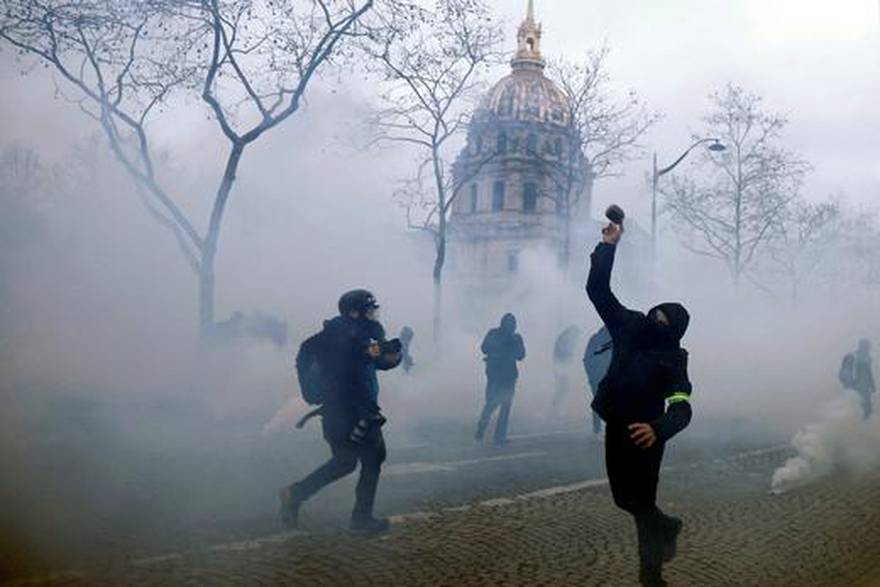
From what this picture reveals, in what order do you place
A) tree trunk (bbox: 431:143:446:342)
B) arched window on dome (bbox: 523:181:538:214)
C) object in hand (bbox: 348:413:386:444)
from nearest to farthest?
object in hand (bbox: 348:413:386:444)
tree trunk (bbox: 431:143:446:342)
arched window on dome (bbox: 523:181:538:214)

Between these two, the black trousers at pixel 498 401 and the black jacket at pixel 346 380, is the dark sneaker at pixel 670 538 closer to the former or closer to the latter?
the black jacket at pixel 346 380

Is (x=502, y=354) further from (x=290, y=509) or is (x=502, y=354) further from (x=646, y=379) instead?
(x=646, y=379)

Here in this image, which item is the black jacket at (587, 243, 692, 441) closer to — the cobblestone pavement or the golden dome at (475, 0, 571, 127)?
the cobblestone pavement

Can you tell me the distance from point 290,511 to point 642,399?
2872 millimetres

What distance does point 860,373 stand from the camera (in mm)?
13562

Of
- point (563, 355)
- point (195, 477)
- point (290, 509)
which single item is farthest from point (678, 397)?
point (563, 355)

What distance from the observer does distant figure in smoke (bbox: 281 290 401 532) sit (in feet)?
19.7

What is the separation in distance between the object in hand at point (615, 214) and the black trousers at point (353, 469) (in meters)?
2.43

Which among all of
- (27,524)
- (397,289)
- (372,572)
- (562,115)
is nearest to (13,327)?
(27,524)

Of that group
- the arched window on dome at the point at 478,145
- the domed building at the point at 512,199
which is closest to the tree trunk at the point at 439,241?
the arched window on dome at the point at 478,145

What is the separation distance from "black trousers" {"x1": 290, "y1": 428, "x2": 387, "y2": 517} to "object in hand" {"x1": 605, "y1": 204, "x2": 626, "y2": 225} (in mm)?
2432

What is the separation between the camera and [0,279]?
13.2 m

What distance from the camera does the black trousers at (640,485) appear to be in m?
4.29

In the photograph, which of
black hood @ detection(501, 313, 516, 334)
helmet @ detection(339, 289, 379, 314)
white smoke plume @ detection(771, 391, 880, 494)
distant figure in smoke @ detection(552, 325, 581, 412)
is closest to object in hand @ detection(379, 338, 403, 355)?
helmet @ detection(339, 289, 379, 314)
